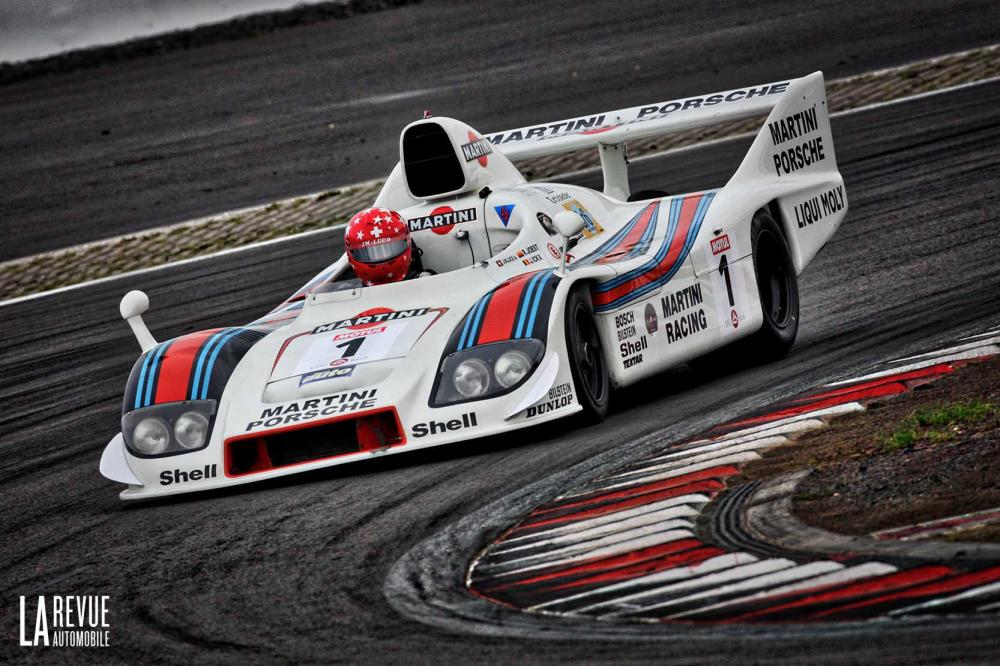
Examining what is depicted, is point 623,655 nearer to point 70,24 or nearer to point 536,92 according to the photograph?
point 536,92

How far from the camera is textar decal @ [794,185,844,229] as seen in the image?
10.2 meters

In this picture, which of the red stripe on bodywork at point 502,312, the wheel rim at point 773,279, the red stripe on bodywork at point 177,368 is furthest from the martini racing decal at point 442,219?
the wheel rim at point 773,279

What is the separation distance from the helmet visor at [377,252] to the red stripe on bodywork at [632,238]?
1.10m

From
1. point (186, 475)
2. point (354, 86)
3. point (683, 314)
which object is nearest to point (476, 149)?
point (683, 314)

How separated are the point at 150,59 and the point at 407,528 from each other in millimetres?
24924

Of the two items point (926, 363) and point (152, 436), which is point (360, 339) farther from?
point (926, 363)

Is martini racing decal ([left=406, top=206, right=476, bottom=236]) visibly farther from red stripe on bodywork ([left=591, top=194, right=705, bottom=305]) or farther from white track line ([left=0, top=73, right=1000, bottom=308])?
white track line ([left=0, top=73, right=1000, bottom=308])

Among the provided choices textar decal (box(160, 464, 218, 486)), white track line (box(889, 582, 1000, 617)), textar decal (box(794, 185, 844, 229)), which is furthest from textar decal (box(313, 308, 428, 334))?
white track line (box(889, 582, 1000, 617))

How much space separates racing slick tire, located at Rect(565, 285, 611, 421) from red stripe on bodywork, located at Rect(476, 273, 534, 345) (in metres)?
0.26

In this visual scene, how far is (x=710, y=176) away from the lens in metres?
15.6

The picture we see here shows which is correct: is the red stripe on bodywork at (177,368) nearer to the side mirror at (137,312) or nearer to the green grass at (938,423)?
the side mirror at (137,312)

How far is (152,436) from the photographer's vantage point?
24.9 feet

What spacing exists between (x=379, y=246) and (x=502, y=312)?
3.94 ft

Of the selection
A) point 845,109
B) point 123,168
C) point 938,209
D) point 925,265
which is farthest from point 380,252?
point 123,168
